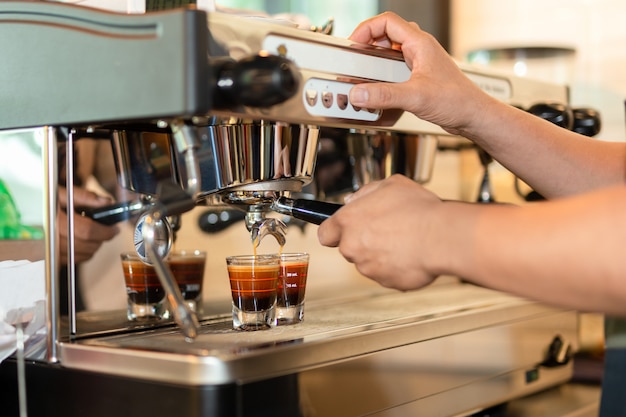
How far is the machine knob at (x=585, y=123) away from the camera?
1.35m

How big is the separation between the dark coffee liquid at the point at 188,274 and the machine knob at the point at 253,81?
347 mm

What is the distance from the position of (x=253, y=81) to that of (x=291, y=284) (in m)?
0.30

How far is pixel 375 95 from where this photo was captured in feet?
3.01

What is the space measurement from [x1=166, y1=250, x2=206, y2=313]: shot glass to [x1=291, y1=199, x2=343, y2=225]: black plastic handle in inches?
8.0

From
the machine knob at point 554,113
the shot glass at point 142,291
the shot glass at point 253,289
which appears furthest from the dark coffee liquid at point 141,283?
the machine knob at point 554,113

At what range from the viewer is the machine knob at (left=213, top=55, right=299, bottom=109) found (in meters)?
0.77

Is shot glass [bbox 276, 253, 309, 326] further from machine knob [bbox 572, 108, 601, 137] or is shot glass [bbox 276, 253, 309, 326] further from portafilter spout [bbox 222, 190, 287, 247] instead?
machine knob [bbox 572, 108, 601, 137]

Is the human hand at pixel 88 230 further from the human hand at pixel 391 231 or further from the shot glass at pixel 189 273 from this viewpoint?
the human hand at pixel 391 231

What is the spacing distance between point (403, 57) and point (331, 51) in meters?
0.13

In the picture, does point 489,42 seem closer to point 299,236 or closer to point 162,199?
point 299,236

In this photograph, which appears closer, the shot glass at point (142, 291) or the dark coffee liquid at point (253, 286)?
the dark coffee liquid at point (253, 286)

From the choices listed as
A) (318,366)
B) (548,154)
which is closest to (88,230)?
(318,366)

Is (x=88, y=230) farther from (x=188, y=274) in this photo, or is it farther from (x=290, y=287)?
(x=290, y=287)

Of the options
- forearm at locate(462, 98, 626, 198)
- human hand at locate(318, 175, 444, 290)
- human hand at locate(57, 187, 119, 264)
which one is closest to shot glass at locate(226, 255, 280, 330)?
human hand at locate(318, 175, 444, 290)
